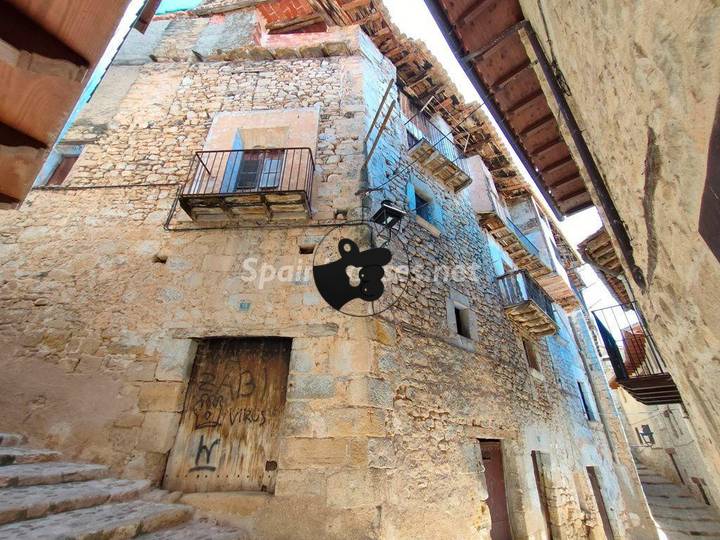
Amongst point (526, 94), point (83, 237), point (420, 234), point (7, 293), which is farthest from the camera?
point (420, 234)

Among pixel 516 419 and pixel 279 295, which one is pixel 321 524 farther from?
pixel 516 419

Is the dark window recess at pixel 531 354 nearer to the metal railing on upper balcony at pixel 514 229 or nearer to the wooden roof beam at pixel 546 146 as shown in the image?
the metal railing on upper balcony at pixel 514 229

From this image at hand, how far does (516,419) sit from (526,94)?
216 inches

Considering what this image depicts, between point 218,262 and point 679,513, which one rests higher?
point 218,262

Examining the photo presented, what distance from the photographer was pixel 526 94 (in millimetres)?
3822

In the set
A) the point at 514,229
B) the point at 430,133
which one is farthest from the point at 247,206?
the point at 514,229

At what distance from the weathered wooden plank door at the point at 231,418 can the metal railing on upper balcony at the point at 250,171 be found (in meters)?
2.70

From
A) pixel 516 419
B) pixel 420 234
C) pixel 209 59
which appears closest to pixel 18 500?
pixel 420 234

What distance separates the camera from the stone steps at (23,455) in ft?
10.1

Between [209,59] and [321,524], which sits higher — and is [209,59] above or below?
above

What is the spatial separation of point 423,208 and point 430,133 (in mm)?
3413

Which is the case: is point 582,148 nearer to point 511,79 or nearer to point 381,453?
point 511,79

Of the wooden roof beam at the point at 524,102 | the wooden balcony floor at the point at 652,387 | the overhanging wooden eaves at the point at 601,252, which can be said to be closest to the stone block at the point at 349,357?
the wooden roof beam at the point at 524,102

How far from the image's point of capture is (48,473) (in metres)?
2.94
